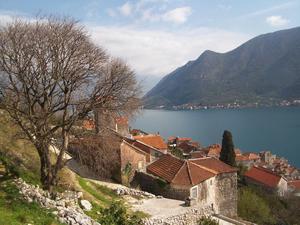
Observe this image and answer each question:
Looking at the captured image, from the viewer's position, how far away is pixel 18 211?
1123 cm

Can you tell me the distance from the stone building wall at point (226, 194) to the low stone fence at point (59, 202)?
1441 centimetres

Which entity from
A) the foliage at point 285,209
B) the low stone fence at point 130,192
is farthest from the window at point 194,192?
the foliage at point 285,209

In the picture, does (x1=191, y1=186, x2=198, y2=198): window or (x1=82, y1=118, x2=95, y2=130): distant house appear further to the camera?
(x1=191, y1=186, x2=198, y2=198): window

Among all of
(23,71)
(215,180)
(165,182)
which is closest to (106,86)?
(23,71)

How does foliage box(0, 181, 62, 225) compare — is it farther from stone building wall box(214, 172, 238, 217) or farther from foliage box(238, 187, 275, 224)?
→ foliage box(238, 187, 275, 224)

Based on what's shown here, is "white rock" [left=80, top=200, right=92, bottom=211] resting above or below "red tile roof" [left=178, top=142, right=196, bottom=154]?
above

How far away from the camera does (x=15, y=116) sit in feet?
45.8

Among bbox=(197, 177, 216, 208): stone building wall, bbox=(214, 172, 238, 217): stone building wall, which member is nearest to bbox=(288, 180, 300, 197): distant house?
bbox=(214, 172, 238, 217): stone building wall

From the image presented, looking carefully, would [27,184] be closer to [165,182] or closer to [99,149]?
[99,149]

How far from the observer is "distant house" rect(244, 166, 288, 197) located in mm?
63312

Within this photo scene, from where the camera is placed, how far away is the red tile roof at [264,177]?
6419cm

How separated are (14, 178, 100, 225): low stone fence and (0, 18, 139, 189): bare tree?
0.94 metres

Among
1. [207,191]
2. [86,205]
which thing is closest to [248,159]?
[207,191]

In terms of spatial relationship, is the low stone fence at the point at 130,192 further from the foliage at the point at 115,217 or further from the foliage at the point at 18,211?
the foliage at the point at 18,211
